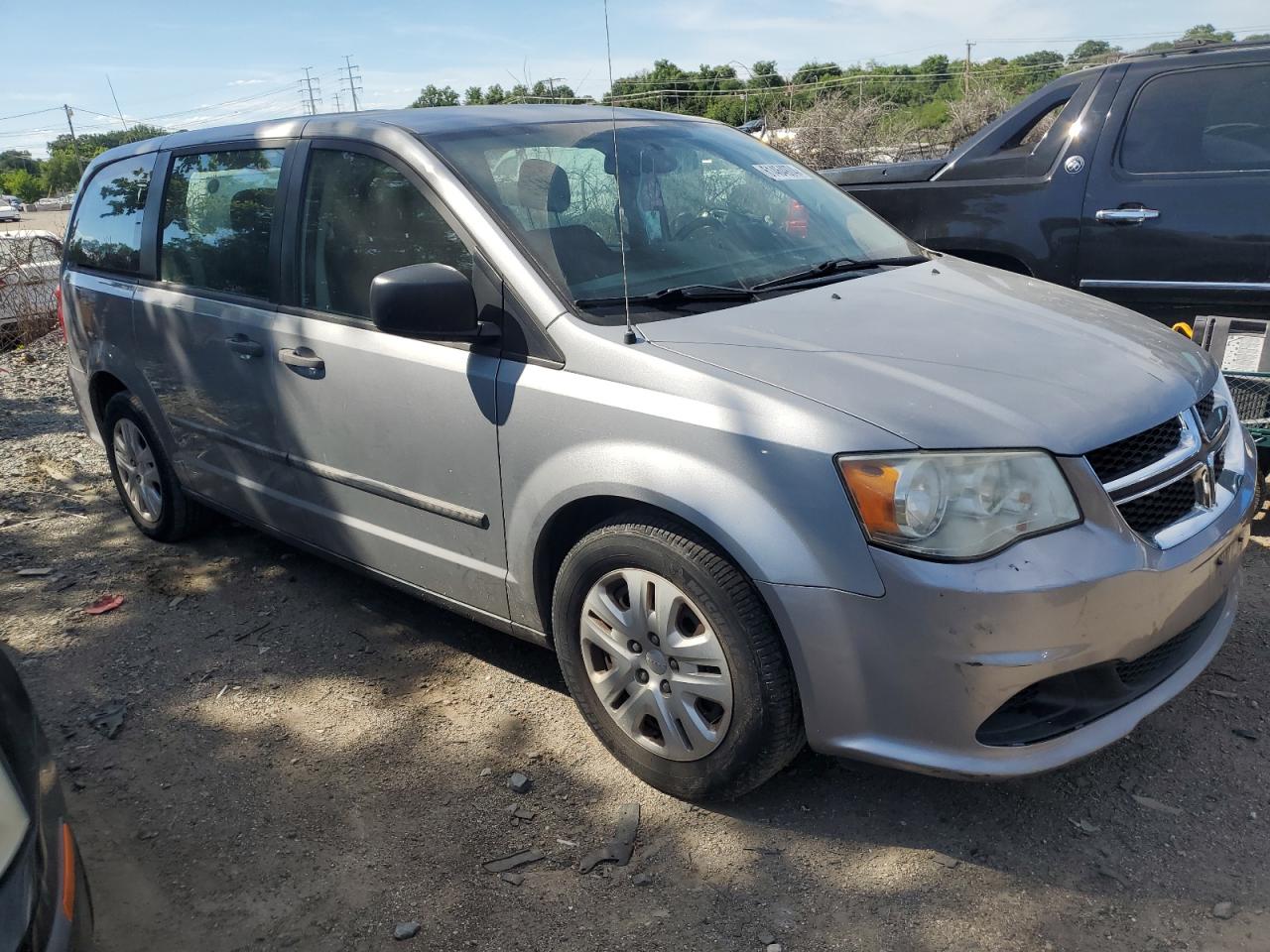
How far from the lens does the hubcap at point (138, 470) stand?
15.7ft

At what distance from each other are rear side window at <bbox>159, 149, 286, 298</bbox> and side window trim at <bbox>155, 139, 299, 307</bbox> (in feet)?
0.05

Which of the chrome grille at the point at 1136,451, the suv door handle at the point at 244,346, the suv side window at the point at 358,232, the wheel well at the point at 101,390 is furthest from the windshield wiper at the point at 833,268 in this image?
the wheel well at the point at 101,390

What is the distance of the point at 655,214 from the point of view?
327 centimetres

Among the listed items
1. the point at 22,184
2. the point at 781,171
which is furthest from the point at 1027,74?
the point at 22,184

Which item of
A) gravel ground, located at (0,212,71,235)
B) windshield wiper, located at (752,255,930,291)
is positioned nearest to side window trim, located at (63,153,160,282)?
gravel ground, located at (0,212,71,235)

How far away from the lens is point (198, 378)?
410cm

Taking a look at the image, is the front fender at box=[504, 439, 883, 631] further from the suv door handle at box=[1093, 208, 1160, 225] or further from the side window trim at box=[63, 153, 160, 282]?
the suv door handle at box=[1093, 208, 1160, 225]

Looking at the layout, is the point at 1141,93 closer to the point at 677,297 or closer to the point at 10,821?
the point at 677,297

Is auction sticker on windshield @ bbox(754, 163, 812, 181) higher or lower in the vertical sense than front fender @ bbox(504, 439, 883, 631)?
higher

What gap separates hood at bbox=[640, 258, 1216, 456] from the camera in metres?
2.36

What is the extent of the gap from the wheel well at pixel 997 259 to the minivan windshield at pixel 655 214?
1.55 metres

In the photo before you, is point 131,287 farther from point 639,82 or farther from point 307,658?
point 639,82

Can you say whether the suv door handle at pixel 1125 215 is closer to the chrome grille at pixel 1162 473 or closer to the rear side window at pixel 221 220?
the chrome grille at pixel 1162 473

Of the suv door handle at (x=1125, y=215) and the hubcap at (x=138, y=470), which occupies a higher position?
the suv door handle at (x=1125, y=215)
